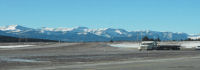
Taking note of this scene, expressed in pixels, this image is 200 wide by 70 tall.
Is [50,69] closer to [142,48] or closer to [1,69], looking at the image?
[1,69]

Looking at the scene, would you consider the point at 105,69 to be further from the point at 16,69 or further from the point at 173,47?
the point at 173,47

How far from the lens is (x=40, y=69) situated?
24953 millimetres

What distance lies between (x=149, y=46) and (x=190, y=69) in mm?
51785

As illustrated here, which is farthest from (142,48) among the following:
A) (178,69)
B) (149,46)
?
(178,69)

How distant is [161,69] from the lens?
2498 centimetres

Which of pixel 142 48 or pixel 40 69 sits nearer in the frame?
pixel 40 69

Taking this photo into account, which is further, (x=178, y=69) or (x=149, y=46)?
(x=149, y=46)

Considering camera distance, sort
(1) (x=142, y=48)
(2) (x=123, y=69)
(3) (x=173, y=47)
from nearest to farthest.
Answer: (2) (x=123, y=69) → (1) (x=142, y=48) → (3) (x=173, y=47)

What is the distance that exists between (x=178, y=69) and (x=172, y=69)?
0.38 m

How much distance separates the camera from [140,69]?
2480cm

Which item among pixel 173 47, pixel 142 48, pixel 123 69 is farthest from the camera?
pixel 173 47

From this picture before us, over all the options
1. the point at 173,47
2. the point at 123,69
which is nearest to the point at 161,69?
the point at 123,69

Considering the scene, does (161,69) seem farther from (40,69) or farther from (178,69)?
(40,69)

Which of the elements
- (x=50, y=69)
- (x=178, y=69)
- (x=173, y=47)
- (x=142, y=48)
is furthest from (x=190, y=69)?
(x=173, y=47)
